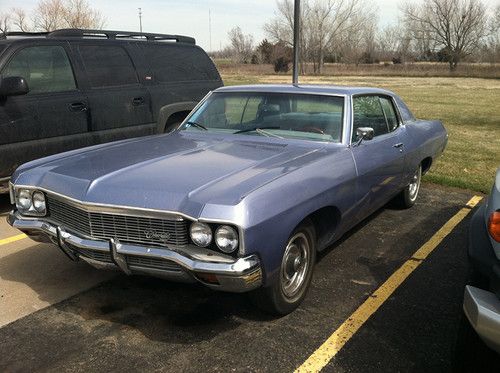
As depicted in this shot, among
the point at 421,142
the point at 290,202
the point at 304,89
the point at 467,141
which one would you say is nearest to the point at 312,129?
the point at 304,89

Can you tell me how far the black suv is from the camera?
546 cm

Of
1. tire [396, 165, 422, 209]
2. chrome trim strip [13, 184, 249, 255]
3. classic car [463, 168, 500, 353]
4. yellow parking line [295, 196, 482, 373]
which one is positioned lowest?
yellow parking line [295, 196, 482, 373]

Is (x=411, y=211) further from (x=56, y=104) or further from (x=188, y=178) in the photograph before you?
(x=56, y=104)

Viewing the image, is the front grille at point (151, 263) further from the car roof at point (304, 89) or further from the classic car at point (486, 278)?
the car roof at point (304, 89)

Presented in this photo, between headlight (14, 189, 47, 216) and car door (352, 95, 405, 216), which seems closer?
headlight (14, 189, 47, 216)

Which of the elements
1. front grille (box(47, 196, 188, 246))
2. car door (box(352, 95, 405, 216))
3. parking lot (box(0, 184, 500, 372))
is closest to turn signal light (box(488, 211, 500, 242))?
parking lot (box(0, 184, 500, 372))

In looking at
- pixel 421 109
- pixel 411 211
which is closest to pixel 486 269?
pixel 411 211

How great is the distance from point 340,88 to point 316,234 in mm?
1566

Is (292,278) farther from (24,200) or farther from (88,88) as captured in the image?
(88,88)

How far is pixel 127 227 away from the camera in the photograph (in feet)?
9.84

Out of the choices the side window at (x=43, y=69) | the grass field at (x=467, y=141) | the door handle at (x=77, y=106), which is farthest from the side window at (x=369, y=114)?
the side window at (x=43, y=69)

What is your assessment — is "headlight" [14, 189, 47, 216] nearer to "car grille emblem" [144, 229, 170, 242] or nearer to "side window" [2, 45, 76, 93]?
"car grille emblem" [144, 229, 170, 242]

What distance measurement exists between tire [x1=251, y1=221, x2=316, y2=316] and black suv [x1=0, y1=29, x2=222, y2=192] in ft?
11.7

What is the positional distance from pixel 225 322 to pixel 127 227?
95cm
